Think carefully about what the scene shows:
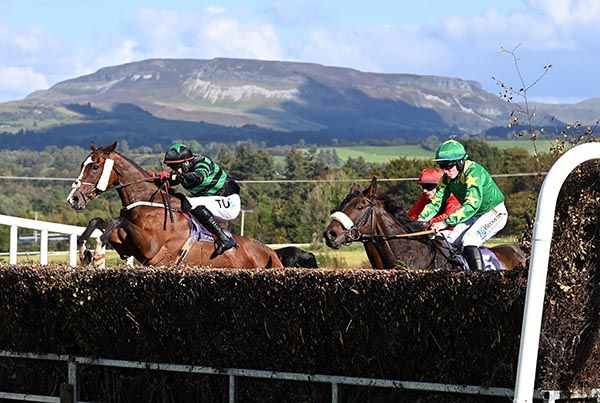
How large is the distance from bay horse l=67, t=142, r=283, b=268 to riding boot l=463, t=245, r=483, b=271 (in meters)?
2.38

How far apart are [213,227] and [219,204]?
47 cm

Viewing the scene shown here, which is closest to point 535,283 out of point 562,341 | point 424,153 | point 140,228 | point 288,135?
A: point 562,341

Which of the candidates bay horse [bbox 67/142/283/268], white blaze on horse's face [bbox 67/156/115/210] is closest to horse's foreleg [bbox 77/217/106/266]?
bay horse [bbox 67/142/283/268]

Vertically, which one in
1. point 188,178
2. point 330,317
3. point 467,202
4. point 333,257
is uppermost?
point 188,178

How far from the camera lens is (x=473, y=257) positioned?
971 centimetres

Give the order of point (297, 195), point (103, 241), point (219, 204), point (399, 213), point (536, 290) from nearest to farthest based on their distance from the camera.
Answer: point (536, 290)
point (399, 213)
point (103, 241)
point (219, 204)
point (297, 195)

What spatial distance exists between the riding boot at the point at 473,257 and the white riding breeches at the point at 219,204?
2.65m

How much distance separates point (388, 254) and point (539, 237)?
5.43 metres

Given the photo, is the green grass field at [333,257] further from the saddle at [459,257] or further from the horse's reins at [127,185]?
the saddle at [459,257]

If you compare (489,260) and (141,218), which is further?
(141,218)

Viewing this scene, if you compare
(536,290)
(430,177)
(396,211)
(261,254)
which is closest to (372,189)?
(396,211)

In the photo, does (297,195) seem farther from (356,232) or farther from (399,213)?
(356,232)

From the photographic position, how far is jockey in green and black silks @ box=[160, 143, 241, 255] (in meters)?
11.1

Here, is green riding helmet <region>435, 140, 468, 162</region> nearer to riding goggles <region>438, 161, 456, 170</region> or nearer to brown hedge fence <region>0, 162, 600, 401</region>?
riding goggles <region>438, 161, 456, 170</region>
